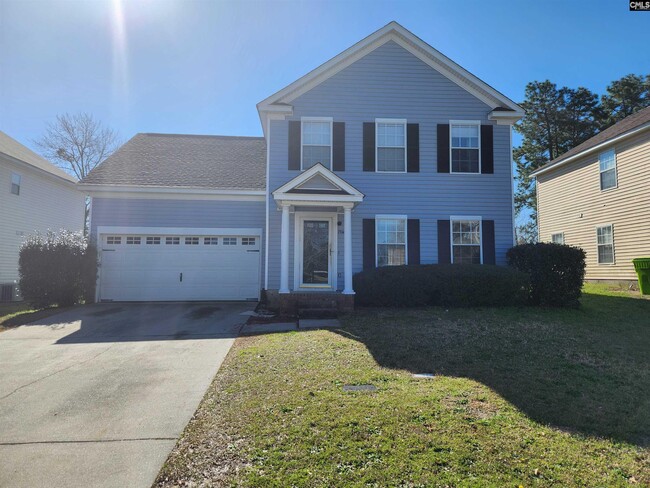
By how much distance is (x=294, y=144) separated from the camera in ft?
38.0

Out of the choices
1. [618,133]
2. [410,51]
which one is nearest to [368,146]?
[410,51]

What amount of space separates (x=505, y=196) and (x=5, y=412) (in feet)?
41.0

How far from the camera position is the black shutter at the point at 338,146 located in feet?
38.2

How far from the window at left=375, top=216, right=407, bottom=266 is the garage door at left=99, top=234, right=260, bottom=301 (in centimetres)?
407

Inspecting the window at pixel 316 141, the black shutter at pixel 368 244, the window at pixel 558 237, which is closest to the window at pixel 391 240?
the black shutter at pixel 368 244

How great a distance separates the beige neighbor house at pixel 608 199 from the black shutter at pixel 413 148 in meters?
8.52

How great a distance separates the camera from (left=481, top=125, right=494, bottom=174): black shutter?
39.1ft

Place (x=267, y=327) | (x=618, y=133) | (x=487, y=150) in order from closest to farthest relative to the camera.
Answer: (x=267, y=327) → (x=487, y=150) → (x=618, y=133)

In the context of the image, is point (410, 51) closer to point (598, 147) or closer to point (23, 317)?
point (598, 147)

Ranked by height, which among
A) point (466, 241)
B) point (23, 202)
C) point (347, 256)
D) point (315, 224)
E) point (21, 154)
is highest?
point (21, 154)

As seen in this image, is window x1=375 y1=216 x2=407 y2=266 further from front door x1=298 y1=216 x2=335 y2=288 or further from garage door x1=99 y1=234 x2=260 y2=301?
garage door x1=99 y1=234 x2=260 y2=301

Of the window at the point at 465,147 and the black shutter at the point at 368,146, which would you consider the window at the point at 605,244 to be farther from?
the black shutter at the point at 368,146

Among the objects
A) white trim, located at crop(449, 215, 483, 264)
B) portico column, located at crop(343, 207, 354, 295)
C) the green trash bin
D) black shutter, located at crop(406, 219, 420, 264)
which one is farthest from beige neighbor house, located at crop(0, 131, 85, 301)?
the green trash bin

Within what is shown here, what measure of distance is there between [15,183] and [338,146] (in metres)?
14.1
